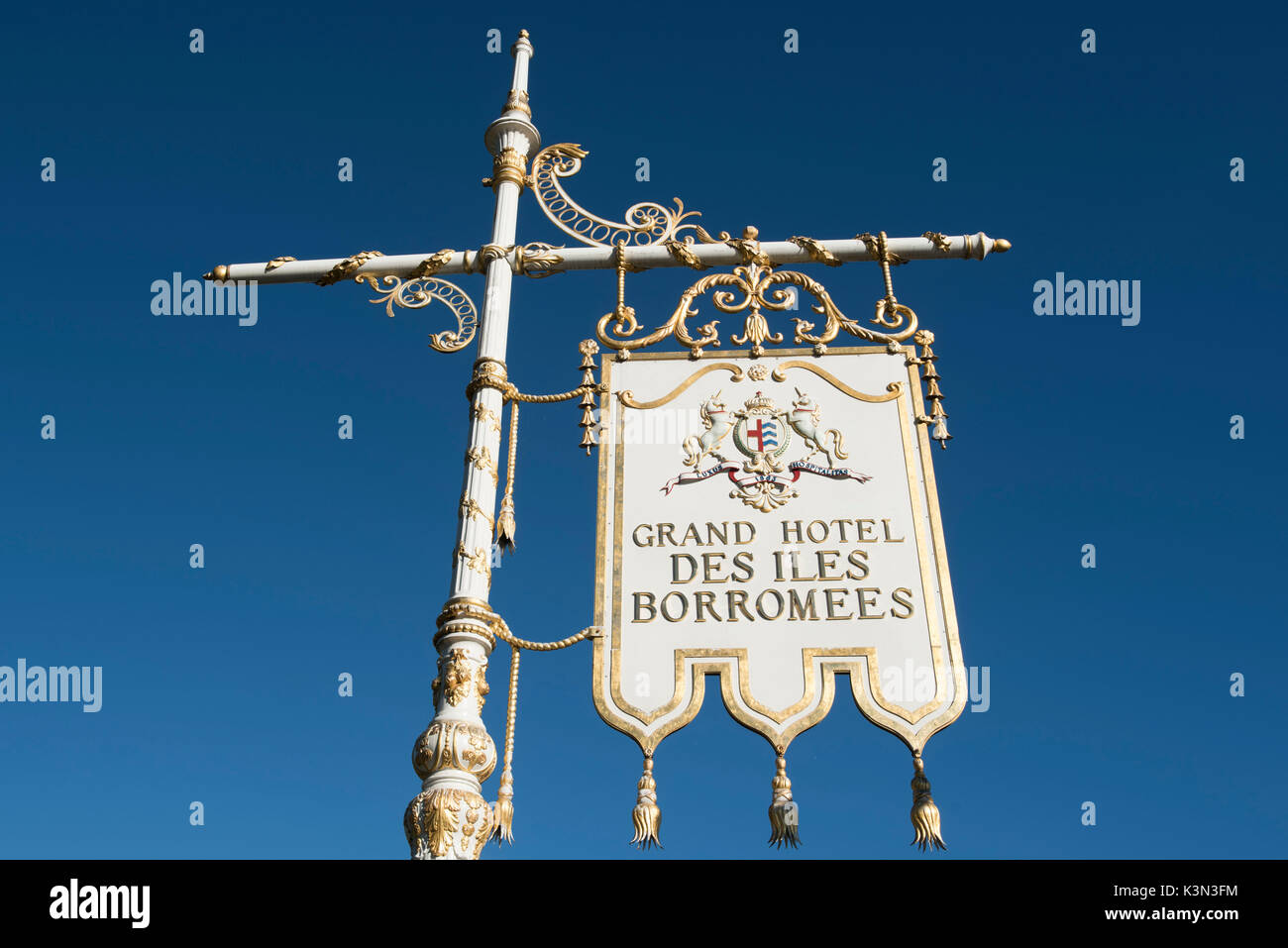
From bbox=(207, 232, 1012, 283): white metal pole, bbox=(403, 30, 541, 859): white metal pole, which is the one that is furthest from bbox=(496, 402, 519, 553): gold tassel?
bbox=(207, 232, 1012, 283): white metal pole

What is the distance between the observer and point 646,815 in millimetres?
6895

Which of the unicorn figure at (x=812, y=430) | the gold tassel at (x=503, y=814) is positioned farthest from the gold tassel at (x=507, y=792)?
the unicorn figure at (x=812, y=430)

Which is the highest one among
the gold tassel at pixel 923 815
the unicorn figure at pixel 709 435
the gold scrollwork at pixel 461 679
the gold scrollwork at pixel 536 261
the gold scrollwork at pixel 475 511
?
the gold scrollwork at pixel 536 261

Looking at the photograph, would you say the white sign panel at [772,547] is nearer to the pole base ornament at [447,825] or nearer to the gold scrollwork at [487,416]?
the gold scrollwork at [487,416]

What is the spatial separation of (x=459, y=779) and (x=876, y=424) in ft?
12.0

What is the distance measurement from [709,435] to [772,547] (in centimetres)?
102

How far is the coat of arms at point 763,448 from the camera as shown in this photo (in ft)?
26.5

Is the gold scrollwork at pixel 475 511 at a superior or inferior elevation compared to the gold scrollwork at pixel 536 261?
inferior

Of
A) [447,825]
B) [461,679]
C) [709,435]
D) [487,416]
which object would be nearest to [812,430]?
[709,435]

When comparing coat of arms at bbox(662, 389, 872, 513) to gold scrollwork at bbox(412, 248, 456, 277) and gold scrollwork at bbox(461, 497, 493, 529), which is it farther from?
gold scrollwork at bbox(412, 248, 456, 277)

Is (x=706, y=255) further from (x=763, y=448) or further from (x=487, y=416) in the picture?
(x=487, y=416)

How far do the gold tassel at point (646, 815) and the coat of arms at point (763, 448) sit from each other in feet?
6.50
